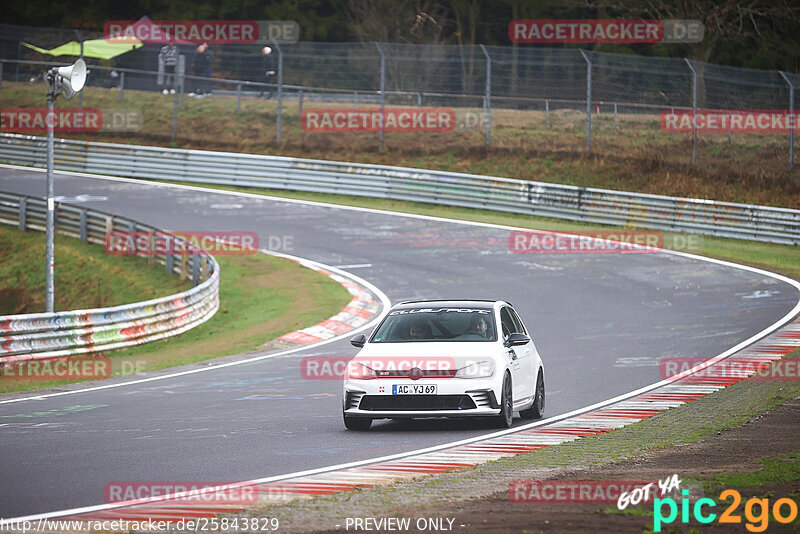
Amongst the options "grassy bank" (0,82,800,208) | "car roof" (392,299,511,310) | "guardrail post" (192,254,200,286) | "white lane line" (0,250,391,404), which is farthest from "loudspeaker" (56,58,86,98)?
"grassy bank" (0,82,800,208)

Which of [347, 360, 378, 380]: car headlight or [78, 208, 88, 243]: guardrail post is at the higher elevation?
[347, 360, 378, 380]: car headlight

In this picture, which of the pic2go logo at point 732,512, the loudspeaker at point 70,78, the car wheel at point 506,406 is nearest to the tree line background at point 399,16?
the loudspeaker at point 70,78

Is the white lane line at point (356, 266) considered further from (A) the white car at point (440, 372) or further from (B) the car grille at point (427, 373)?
(B) the car grille at point (427, 373)

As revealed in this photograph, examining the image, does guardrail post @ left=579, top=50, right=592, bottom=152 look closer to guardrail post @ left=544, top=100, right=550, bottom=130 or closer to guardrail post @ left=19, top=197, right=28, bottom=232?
guardrail post @ left=544, top=100, right=550, bottom=130

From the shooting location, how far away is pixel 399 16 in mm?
62250

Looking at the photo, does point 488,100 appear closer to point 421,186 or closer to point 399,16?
point 421,186

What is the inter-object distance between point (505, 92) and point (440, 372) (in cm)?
2907

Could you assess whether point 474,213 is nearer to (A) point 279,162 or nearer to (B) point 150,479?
(A) point 279,162

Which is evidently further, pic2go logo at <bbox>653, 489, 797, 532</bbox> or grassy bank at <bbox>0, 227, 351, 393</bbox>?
grassy bank at <bbox>0, 227, 351, 393</bbox>

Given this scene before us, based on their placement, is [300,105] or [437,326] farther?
[300,105]

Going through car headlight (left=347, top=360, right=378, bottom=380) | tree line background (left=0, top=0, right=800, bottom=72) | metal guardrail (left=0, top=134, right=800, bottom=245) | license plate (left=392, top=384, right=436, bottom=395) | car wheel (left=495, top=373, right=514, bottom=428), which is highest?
tree line background (left=0, top=0, right=800, bottom=72)

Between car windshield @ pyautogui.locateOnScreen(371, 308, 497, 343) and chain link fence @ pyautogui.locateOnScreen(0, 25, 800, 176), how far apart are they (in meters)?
22.2

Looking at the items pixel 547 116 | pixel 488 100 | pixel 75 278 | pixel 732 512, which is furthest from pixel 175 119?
pixel 732 512

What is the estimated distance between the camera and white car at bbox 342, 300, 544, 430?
36.9ft
